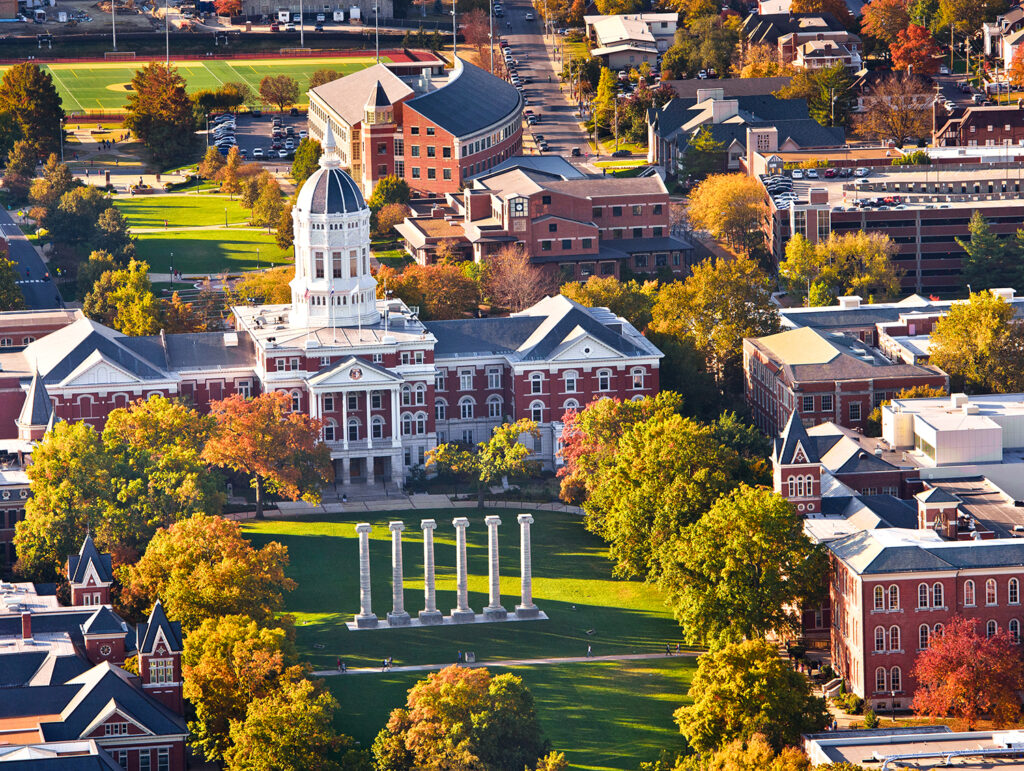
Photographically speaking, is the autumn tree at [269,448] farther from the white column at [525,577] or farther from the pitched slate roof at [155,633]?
the pitched slate roof at [155,633]

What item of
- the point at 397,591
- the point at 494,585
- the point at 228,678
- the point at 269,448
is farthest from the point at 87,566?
the point at 269,448

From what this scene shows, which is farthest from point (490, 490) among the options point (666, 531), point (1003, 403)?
point (1003, 403)

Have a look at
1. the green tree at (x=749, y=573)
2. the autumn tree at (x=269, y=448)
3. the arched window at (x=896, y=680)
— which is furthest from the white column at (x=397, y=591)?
the arched window at (x=896, y=680)

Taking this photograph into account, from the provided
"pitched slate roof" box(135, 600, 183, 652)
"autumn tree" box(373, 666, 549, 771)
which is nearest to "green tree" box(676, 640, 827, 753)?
"autumn tree" box(373, 666, 549, 771)

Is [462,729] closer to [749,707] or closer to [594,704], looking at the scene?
[594,704]

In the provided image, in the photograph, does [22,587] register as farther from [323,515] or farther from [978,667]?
[978,667]

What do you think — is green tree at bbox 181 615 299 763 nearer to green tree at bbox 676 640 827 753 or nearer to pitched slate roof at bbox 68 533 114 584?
pitched slate roof at bbox 68 533 114 584
